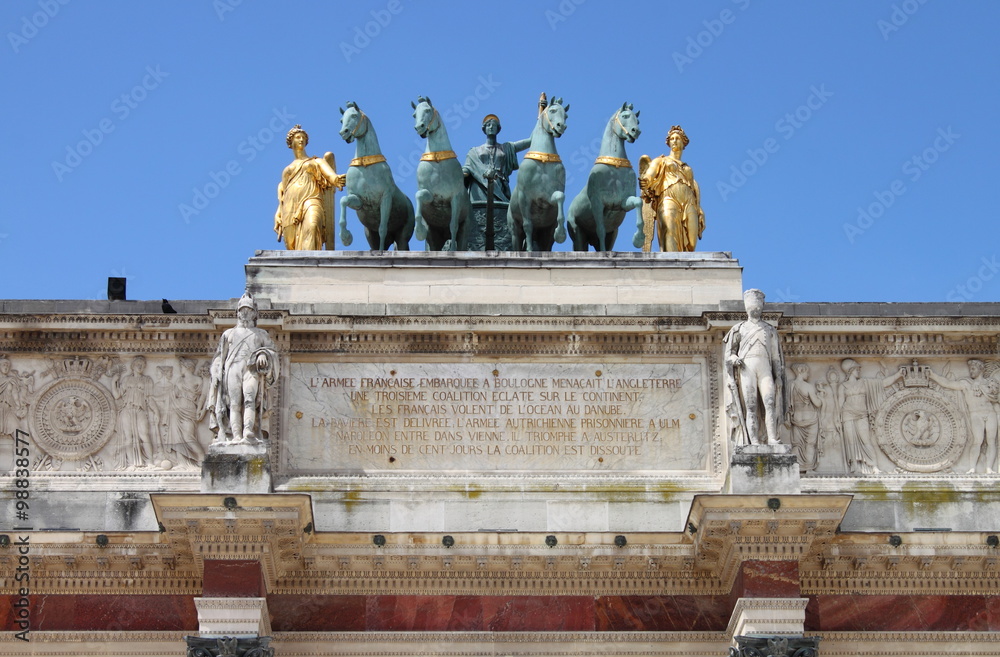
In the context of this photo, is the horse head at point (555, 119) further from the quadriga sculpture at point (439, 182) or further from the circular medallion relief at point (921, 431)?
the circular medallion relief at point (921, 431)

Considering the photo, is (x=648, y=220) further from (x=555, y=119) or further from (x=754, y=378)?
(x=754, y=378)

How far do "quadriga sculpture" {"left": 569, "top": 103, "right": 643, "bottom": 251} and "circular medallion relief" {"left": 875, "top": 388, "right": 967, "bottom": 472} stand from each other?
14.8ft

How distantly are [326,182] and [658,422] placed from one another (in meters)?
6.16

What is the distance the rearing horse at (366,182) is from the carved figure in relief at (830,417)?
6596 millimetres

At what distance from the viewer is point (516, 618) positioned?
2720cm

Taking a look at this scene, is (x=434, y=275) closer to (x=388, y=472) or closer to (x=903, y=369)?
(x=388, y=472)

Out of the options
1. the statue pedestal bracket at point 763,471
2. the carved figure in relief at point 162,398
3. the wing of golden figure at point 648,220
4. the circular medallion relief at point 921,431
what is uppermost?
the wing of golden figure at point 648,220

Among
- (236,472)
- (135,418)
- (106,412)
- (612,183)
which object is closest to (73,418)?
(106,412)

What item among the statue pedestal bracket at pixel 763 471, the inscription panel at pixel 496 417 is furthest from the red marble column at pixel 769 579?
the inscription panel at pixel 496 417

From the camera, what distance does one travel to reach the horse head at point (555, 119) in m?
31.2

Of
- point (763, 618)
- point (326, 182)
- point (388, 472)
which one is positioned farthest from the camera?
point (326, 182)

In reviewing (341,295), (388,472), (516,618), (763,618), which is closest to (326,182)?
(341,295)

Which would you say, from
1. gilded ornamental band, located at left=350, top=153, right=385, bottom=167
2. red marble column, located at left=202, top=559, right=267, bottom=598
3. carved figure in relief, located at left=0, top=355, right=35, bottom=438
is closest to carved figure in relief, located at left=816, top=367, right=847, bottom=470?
gilded ornamental band, located at left=350, top=153, right=385, bottom=167

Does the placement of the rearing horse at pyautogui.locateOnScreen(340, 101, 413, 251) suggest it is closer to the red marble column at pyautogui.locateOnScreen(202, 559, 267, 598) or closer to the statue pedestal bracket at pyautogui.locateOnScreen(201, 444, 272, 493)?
the statue pedestal bracket at pyautogui.locateOnScreen(201, 444, 272, 493)
